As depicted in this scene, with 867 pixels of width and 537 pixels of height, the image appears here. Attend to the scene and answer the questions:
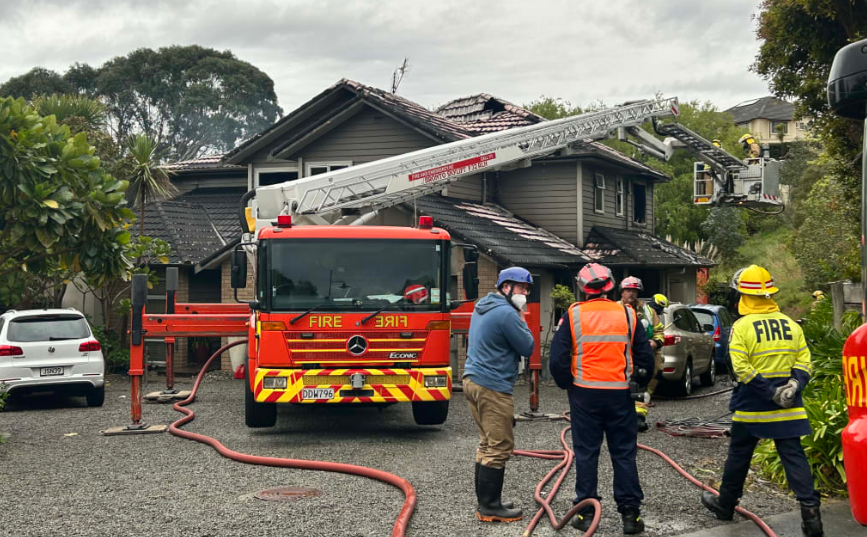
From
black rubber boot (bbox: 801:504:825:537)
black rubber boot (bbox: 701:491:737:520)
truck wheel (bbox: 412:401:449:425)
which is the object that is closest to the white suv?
truck wheel (bbox: 412:401:449:425)

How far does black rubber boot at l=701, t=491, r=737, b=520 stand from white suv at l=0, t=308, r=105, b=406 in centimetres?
1018

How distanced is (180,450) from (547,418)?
4867mm

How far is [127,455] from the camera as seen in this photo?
10.0 m

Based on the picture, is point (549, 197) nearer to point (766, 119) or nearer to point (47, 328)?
point (47, 328)

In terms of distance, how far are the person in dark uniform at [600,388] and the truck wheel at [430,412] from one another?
491 centimetres

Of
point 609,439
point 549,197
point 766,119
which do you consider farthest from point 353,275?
point 766,119

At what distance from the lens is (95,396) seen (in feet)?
47.5

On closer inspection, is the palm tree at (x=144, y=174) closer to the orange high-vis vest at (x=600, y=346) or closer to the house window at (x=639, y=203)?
the house window at (x=639, y=203)

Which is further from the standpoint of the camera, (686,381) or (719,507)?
(686,381)

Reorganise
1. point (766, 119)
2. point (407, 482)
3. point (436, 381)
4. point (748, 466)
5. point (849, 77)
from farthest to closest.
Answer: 1. point (766, 119)
2. point (436, 381)
3. point (407, 482)
4. point (748, 466)
5. point (849, 77)

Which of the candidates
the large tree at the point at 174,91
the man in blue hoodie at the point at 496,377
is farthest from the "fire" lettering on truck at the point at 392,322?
the large tree at the point at 174,91

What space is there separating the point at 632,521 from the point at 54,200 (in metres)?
10.5

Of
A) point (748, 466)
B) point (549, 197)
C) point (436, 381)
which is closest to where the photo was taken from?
point (748, 466)

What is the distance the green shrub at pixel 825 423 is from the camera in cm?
760
